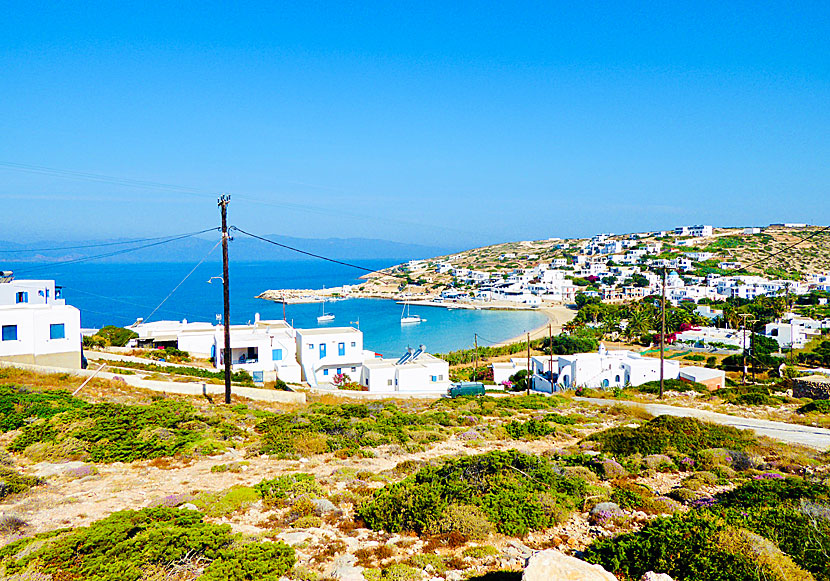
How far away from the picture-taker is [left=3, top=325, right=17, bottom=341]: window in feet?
71.9

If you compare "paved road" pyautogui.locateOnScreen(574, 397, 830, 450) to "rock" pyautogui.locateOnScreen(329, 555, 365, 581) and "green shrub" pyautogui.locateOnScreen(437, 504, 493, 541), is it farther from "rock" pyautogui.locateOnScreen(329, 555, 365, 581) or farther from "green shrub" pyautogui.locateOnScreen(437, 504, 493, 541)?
"rock" pyautogui.locateOnScreen(329, 555, 365, 581)

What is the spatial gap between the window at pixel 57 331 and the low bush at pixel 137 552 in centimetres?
1933

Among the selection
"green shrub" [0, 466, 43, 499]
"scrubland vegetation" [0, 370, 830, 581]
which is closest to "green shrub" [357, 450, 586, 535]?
"scrubland vegetation" [0, 370, 830, 581]

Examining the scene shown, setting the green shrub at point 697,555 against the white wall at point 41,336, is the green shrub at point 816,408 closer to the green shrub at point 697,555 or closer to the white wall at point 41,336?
the green shrub at point 697,555

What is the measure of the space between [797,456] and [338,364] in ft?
88.5

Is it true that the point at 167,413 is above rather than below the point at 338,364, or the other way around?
above

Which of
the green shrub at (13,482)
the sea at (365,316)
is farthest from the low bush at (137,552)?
the sea at (365,316)

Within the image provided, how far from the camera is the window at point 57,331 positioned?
901 inches

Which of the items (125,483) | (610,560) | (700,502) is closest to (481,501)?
(610,560)

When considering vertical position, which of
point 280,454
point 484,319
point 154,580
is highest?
point 154,580

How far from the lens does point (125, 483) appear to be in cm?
977

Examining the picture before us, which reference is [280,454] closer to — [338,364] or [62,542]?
[62,542]

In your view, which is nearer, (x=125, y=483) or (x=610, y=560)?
(x=610, y=560)

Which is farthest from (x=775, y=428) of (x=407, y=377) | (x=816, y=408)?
(x=407, y=377)
